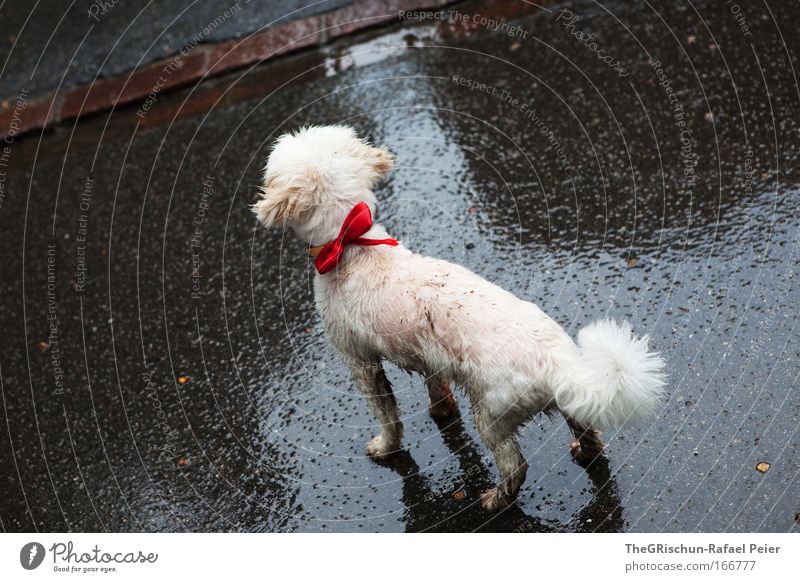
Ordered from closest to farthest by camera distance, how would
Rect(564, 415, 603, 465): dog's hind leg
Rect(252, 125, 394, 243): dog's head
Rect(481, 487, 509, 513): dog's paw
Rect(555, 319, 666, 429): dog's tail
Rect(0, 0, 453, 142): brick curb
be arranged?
1. Rect(555, 319, 666, 429): dog's tail
2. Rect(252, 125, 394, 243): dog's head
3. Rect(564, 415, 603, 465): dog's hind leg
4. Rect(481, 487, 509, 513): dog's paw
5. Rect(0, 0, 453, 142): brick curb

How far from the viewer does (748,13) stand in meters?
5.98

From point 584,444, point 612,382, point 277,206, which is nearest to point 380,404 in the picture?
point 584,444

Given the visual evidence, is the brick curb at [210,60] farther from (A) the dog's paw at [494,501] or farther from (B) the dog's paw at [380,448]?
(A) the dog's paw at [494,501]

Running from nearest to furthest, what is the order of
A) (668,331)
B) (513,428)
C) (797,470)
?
(513,428) → (797,470) → (668,331)

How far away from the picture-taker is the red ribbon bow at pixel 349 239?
11.2ft

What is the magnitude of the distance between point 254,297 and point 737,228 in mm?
2970

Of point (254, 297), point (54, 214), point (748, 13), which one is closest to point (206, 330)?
point (254, 297)

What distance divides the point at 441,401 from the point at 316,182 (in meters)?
1.37

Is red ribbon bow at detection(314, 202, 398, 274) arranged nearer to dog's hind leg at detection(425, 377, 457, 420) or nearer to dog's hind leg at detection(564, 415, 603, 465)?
dog's hind leg at detection(425, 377, 457, 420)

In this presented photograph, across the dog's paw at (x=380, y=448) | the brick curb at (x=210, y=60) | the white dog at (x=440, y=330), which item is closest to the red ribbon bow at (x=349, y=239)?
the white dog at (x=440, y=330)

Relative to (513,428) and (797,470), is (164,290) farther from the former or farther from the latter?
(797,470)

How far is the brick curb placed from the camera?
274 inches

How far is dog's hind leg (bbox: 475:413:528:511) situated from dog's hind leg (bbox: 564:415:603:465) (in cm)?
27

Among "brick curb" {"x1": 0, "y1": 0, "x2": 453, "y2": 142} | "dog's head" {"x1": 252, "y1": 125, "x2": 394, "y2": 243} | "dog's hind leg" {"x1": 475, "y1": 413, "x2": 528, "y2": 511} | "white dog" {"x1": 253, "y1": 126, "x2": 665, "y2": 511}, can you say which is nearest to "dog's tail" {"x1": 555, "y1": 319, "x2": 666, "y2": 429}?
"white dog" {"x1": 253, "y1": 126, "x2": 665, "y2": 511}
